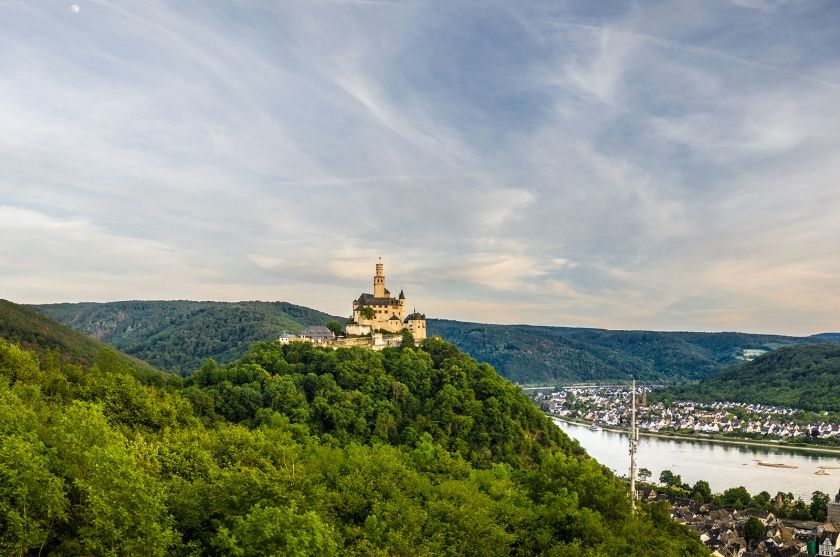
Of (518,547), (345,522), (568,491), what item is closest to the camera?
(345,522)

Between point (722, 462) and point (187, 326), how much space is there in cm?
11386

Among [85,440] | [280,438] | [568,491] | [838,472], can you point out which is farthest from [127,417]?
[838,472]

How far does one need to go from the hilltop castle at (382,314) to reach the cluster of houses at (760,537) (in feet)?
88.2

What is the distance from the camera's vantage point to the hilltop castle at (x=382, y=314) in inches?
2319

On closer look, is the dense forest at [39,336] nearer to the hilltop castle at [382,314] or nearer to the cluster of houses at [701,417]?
the hilltop castle at [382,314]

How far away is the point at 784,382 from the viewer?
5546 inches

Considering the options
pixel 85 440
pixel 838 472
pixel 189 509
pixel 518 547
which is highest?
pixel 85 440

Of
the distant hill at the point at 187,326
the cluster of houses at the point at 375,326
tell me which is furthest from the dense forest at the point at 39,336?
the distant hill at the point at 187,326

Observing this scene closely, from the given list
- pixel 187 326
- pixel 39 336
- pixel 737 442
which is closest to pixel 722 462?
pixel 737 442

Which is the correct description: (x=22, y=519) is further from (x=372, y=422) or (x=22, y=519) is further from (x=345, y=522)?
(x=372, y=422)

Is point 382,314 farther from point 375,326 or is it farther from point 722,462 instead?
point 722,462

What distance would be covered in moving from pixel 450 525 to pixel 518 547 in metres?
2.34

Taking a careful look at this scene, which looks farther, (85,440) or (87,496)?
(85,440)

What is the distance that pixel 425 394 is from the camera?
4912 centimetres
